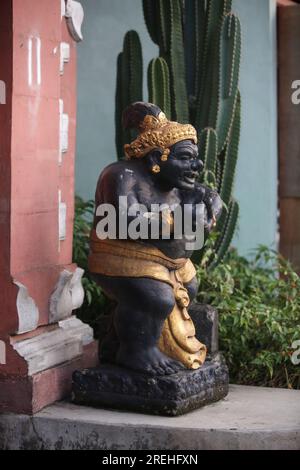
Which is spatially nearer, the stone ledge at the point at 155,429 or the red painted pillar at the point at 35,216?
the stone ledge at the point at 155,429

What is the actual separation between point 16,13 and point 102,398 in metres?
1.88

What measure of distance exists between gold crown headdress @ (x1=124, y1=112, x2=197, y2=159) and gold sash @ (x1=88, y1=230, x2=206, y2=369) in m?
0.45

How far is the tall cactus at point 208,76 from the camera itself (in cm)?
581

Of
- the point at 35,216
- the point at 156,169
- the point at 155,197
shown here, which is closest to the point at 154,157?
the point at 156,169

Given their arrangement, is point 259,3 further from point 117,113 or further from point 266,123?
point 117,113

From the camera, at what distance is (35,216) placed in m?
4.36

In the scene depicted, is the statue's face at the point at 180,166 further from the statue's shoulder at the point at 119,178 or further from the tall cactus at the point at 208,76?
the tall cactus at the point at 208,76

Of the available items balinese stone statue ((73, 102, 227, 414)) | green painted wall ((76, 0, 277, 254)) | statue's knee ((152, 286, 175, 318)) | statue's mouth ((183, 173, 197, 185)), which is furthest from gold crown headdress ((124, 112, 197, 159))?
green painted wall ((76, 0, 277, 254))

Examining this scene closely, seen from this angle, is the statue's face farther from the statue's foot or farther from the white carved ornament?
the white carved ornament

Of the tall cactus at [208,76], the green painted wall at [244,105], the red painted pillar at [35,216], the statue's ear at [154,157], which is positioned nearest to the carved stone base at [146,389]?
the red painted pillar at [35,216]

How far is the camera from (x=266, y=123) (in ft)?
21.7

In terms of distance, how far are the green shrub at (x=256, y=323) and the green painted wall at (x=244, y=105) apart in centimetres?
81

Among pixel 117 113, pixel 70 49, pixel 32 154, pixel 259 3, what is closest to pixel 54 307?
pixel 32 154

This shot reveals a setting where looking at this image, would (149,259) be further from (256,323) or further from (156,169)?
(256,323)
